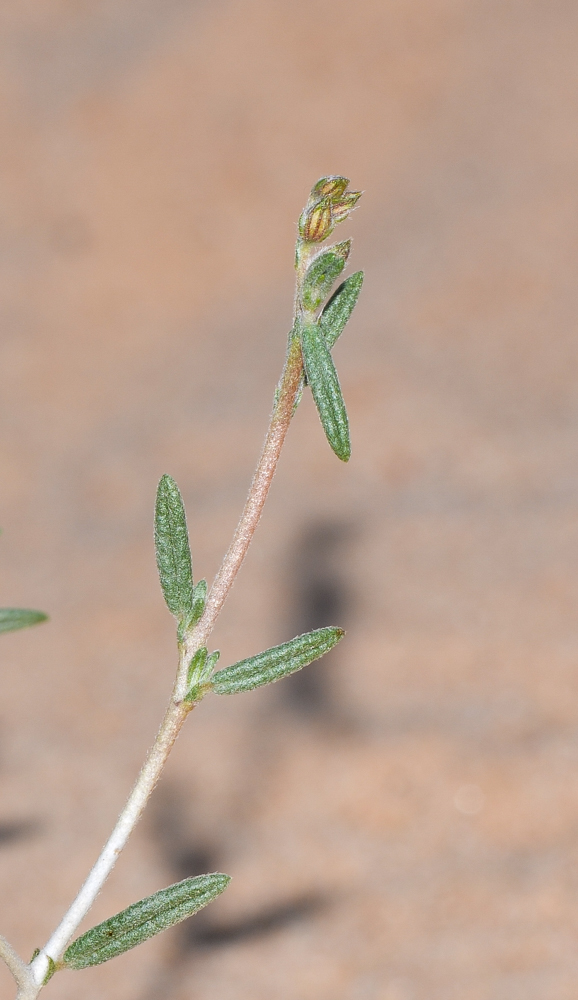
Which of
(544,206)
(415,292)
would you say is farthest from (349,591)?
(544,206)

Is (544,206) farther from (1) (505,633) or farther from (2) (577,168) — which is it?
(1) (505,633)

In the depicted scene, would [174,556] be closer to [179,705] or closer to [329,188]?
[179,705]

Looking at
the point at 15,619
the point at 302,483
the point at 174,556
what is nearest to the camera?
the point at 15,619

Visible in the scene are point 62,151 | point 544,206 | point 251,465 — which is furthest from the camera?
point 62,151

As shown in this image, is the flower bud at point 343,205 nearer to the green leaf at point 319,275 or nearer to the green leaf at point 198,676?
the green leaf at point 319,275

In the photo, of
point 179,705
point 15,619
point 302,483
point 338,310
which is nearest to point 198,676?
point 179,705

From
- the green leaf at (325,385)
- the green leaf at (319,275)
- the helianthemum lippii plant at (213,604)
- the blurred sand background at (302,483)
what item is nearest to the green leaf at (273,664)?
the helianthemum lippii plant at (213,604)

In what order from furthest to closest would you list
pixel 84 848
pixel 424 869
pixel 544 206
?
pixel 544 206 → pixel 84 848 → pixel 424 869

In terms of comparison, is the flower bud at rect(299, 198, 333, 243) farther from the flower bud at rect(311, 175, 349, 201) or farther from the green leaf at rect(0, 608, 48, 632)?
the green leaf at rect(0, 608, 48, 632)
